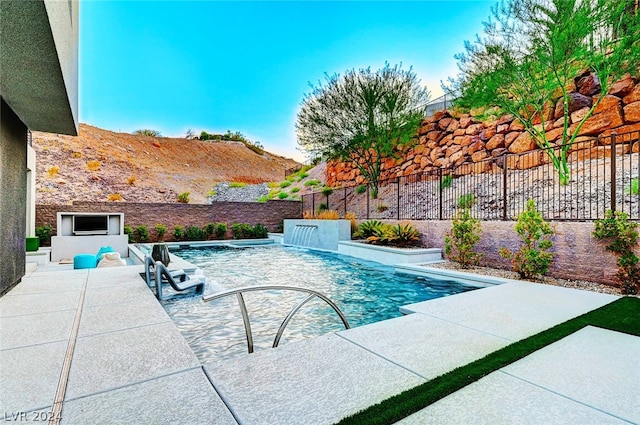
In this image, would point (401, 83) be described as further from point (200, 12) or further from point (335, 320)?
point (335, 320)

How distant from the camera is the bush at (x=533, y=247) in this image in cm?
519

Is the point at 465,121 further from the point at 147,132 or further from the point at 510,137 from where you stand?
the point at 147,132

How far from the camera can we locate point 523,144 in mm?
11531

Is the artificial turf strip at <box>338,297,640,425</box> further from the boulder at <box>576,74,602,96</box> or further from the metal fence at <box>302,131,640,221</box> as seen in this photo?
the boulder at <box>576,74,602,96</box>

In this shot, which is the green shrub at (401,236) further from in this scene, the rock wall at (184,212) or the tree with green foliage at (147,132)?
the tree with green foliage at (147,132)

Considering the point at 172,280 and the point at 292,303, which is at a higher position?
the point at 172,280

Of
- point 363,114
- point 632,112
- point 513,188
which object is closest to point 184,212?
point 363,114

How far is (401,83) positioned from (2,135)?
13480 mm

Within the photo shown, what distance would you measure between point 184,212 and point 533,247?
14143mm

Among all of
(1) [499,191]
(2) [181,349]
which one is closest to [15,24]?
(2) [181,349]

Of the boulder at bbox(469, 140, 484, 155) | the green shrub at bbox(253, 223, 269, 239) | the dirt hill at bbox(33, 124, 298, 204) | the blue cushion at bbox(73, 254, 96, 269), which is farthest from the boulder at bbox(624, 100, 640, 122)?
the dirt hill at bbox(33, 124, 298, 204)

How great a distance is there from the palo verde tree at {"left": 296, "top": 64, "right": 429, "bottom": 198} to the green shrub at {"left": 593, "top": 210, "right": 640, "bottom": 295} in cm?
1023

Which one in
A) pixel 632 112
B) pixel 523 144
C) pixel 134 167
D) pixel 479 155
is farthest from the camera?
pixel 134 167

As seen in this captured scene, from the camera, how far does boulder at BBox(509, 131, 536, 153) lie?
37.0 ft
